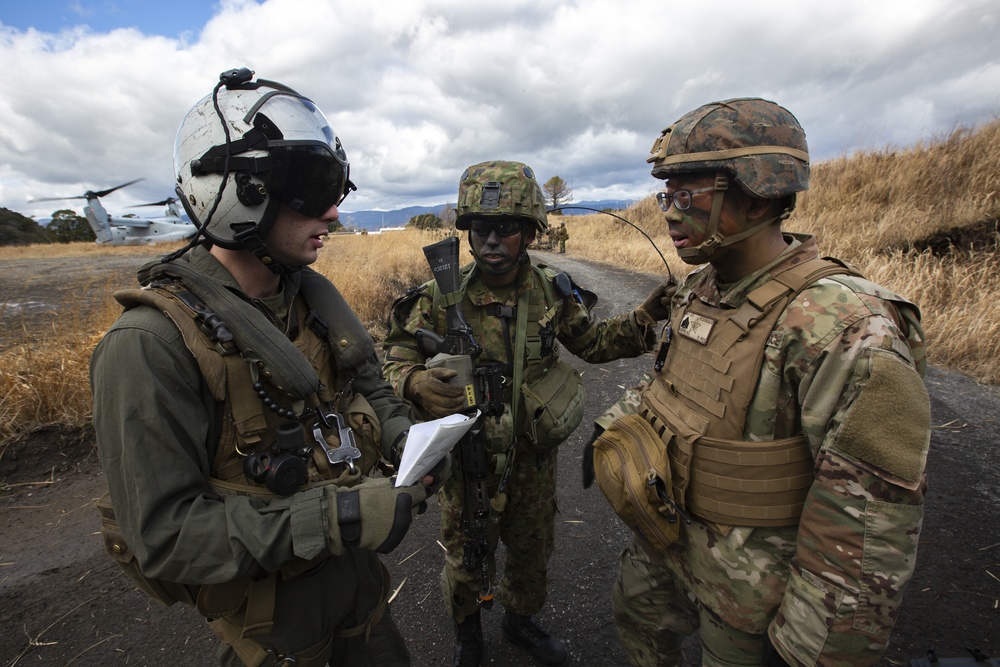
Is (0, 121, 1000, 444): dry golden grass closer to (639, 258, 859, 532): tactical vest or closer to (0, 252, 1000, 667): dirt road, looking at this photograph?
(0, 252, 1000, 667): dirt road

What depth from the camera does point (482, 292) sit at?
8.72 ft

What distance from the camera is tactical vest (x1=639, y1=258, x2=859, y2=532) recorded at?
1.47 metres

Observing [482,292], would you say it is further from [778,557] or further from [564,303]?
[778,557]

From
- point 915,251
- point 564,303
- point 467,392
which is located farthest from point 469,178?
point 915,251

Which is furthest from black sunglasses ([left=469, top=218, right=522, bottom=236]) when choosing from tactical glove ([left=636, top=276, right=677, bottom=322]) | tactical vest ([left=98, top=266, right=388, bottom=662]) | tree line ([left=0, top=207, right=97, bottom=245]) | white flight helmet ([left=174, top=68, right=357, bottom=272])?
tree line ([left=0, top=207, right=97, bottom=245])

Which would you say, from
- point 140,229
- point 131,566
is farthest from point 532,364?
point 140,229

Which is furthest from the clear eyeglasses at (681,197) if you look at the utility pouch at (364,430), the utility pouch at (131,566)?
the utility pouch at (131,566)

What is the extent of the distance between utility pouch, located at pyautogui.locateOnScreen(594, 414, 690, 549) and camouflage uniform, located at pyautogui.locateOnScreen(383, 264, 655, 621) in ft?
2.69

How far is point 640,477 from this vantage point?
1679mm

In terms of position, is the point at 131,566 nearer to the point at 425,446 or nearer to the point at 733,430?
the point at 425,446

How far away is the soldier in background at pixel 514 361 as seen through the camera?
2.50 m

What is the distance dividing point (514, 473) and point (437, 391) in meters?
0.84

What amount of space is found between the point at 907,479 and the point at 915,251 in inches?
328

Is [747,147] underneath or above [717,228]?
above
